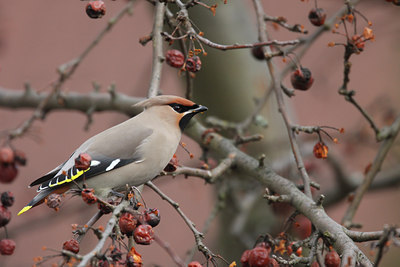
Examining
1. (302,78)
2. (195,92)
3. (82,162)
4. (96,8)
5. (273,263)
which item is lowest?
(195,92)

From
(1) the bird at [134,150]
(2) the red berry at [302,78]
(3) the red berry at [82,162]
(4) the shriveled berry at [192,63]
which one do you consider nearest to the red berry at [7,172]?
(1) the bird at [134,150]

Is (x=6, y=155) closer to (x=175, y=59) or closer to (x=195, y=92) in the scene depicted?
(x=175, y=59)

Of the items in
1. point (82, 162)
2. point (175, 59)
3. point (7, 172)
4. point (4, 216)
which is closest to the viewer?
point (82, 162)

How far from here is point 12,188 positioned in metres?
5.50

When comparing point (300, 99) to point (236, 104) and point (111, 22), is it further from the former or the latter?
point (111, 22)

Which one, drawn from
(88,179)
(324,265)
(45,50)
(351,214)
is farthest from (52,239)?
(324,265)

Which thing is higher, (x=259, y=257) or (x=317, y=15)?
(x=317, y=15)

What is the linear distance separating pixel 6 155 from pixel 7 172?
0.13 metres

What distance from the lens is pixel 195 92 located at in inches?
179

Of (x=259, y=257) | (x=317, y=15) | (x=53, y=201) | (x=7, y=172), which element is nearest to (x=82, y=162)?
(x=53, y=201)

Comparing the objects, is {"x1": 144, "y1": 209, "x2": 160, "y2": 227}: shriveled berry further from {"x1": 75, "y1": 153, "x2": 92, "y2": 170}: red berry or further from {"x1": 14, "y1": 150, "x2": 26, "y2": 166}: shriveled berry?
{"x1": 14, "y1": 150, "x2": 26, "y2": 166}: shriveled berry

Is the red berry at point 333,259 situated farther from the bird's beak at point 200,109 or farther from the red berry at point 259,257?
the bird's beak at point 200,109

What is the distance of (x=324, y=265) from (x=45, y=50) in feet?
12.2

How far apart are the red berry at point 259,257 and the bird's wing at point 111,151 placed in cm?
81
